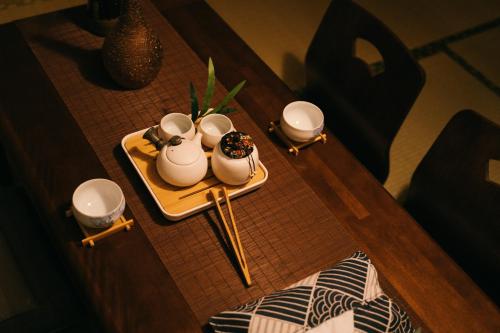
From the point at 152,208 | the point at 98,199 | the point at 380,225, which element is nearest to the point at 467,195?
the point at 380,225

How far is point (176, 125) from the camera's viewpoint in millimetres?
1420

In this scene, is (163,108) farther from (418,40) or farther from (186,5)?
(418,40)

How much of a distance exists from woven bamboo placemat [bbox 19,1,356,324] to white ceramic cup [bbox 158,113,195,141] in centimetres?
13

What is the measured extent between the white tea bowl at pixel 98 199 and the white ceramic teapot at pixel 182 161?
126mm

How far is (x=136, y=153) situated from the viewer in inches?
56.1

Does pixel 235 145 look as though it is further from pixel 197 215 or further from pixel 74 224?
pixel 74 224

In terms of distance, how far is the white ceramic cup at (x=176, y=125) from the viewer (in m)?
1.39

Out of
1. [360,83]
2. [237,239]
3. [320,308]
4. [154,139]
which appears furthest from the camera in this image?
[360,83]

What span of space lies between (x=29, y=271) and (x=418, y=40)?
2443 mm

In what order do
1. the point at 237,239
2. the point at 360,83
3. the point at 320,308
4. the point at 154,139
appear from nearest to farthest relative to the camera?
the point at 320,308
the point at 237,239
the point at 154,139
the point at 360,83

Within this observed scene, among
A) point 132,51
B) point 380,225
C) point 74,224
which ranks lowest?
point 74,224

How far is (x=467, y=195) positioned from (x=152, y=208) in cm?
87

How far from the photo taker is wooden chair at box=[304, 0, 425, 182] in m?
1.63

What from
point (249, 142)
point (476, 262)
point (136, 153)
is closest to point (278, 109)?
point (249, 142)
